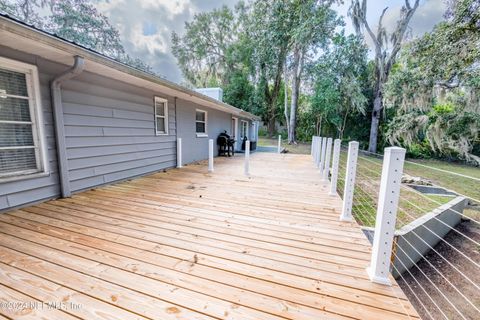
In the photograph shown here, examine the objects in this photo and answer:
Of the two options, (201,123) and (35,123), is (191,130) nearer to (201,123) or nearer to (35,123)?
(201,123)

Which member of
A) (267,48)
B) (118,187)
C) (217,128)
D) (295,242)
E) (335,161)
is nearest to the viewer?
(295,242)

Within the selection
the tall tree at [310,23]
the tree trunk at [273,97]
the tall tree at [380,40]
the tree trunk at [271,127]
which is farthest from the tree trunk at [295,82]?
the tree trunk at [271,127]

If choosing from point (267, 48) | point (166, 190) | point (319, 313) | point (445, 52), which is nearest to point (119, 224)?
point (166, 190)

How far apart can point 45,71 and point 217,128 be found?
630 centimetres

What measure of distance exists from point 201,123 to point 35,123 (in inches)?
202

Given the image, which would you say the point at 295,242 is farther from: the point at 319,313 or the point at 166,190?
the point at 166,190

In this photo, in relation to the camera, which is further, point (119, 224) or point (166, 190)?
point (166, 190)

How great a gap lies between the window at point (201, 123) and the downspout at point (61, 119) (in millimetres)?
4370

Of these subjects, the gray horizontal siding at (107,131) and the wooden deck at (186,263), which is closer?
the wooden deck at (186,263)

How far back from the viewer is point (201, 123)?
25.2 feet

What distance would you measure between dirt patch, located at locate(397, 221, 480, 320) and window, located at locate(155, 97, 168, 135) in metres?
5.49

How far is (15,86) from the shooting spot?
2.64 metres

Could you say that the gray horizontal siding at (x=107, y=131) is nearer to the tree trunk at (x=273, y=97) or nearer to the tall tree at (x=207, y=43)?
the tree trunk at (x=273, y=97)

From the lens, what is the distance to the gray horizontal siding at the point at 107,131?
10.9ft
